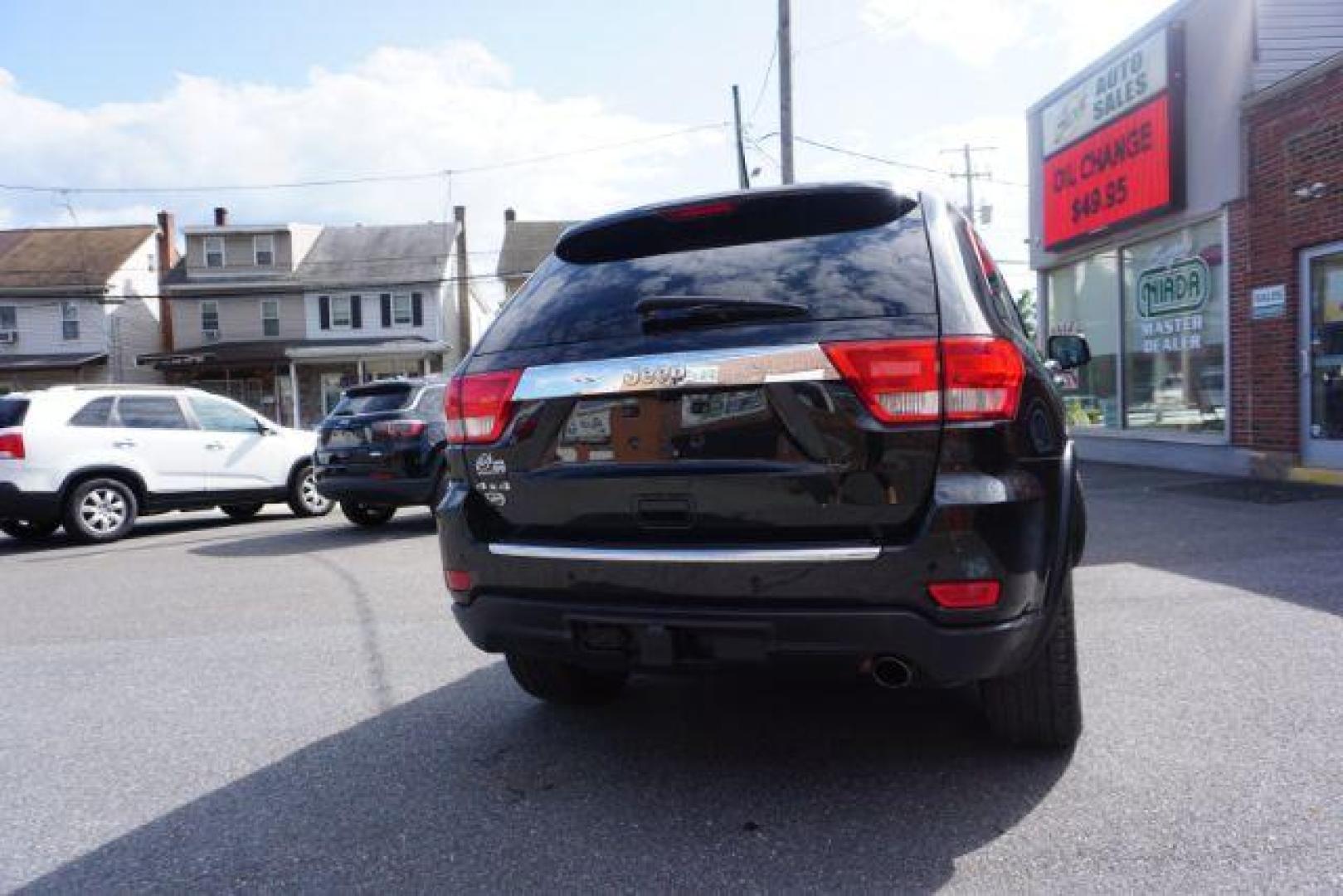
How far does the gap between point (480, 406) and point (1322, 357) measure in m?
9.83

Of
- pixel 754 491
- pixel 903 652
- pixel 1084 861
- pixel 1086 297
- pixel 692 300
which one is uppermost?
pixel 1086 297

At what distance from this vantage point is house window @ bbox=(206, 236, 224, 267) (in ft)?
119

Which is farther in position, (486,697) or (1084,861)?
(486,697)

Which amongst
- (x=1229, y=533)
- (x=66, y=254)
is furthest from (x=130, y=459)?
(x=66, y=254)

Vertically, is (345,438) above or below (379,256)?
below

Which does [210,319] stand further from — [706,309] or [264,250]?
[706,309]

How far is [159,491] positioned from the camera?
1002 centimetres

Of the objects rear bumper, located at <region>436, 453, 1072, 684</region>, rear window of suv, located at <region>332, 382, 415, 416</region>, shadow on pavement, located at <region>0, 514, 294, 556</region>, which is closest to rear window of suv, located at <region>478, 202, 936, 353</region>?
→ rear bumper, located at <region>436, 453, 1072, 684</region>

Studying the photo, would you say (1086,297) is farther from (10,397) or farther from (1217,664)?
(10,397)

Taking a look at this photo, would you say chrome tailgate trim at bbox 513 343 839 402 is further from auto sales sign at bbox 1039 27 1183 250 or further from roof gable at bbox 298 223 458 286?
roof gable at bbox 298 223 458 286

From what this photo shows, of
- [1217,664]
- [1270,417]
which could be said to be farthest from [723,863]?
[1270,417]

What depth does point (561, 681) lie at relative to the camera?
12.1 ft

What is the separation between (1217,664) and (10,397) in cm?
1028

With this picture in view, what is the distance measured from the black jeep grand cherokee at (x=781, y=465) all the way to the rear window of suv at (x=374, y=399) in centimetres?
652
